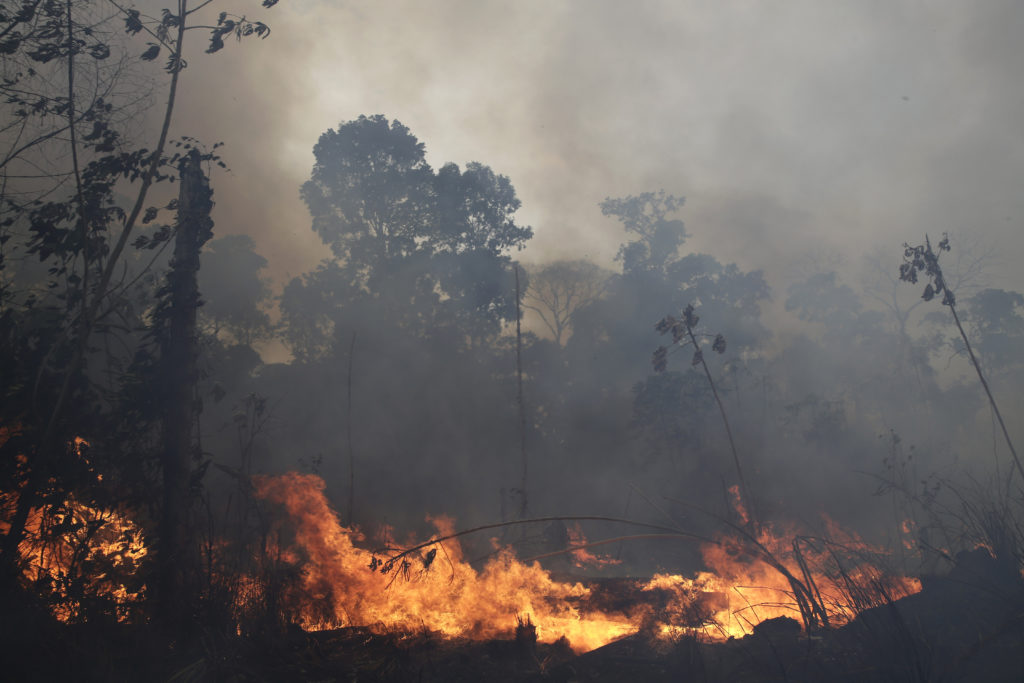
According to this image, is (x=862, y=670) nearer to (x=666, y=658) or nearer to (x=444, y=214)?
(x=666, y=658)

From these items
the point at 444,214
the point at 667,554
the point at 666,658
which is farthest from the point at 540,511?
the point at 666,658

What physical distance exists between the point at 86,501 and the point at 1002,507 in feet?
40.8

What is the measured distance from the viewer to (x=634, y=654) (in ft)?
24.8

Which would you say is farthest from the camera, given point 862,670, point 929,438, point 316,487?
point 929,438

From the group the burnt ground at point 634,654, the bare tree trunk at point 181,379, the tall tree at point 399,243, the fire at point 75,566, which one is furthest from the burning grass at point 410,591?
the tall tree at point 399,243

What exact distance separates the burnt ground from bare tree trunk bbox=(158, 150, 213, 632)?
1438 millimetres

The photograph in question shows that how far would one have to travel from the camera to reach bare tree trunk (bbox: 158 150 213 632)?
27.9 feet

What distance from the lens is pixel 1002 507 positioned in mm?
6211

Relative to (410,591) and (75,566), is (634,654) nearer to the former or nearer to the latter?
(410,591)

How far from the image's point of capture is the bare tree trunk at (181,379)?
27.9ft

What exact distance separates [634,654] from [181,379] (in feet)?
28.4

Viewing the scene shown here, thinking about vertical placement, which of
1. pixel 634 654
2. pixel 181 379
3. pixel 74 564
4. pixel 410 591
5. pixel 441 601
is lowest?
pixel 634 654

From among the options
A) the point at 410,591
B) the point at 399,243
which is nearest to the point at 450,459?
the point at 399,243

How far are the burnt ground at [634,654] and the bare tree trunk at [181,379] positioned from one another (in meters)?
1.44
